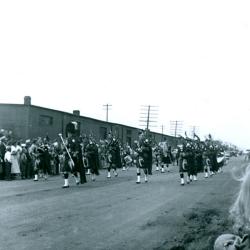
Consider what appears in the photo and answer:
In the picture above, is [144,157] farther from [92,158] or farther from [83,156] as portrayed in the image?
[83,156]

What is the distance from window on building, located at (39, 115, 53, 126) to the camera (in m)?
45.9

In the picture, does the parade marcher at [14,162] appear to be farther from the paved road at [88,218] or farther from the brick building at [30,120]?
the brick building at [30,120]

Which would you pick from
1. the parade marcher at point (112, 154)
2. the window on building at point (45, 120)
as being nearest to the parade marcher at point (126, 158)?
the window on building at point (45, 120)

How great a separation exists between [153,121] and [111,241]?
66554 millimetres

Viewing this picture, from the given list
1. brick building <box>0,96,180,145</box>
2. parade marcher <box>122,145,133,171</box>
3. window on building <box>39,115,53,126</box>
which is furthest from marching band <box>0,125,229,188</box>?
window on building <box>39,115,53,126</box>

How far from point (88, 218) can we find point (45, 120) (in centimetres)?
3582

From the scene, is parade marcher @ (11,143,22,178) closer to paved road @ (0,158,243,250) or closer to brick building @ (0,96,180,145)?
paved road @ (0,158,243,250)

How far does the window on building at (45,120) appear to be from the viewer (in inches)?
1805

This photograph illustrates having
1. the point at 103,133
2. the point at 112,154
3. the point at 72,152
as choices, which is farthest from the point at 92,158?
the point at 103,133

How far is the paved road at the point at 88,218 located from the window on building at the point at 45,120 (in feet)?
95.1

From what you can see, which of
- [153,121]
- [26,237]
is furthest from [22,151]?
[153,121]

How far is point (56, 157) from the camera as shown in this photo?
3031 centimetres

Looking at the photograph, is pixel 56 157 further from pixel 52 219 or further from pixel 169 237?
pixel 169 237

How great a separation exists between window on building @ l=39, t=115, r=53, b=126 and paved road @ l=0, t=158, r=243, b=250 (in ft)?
95.1
